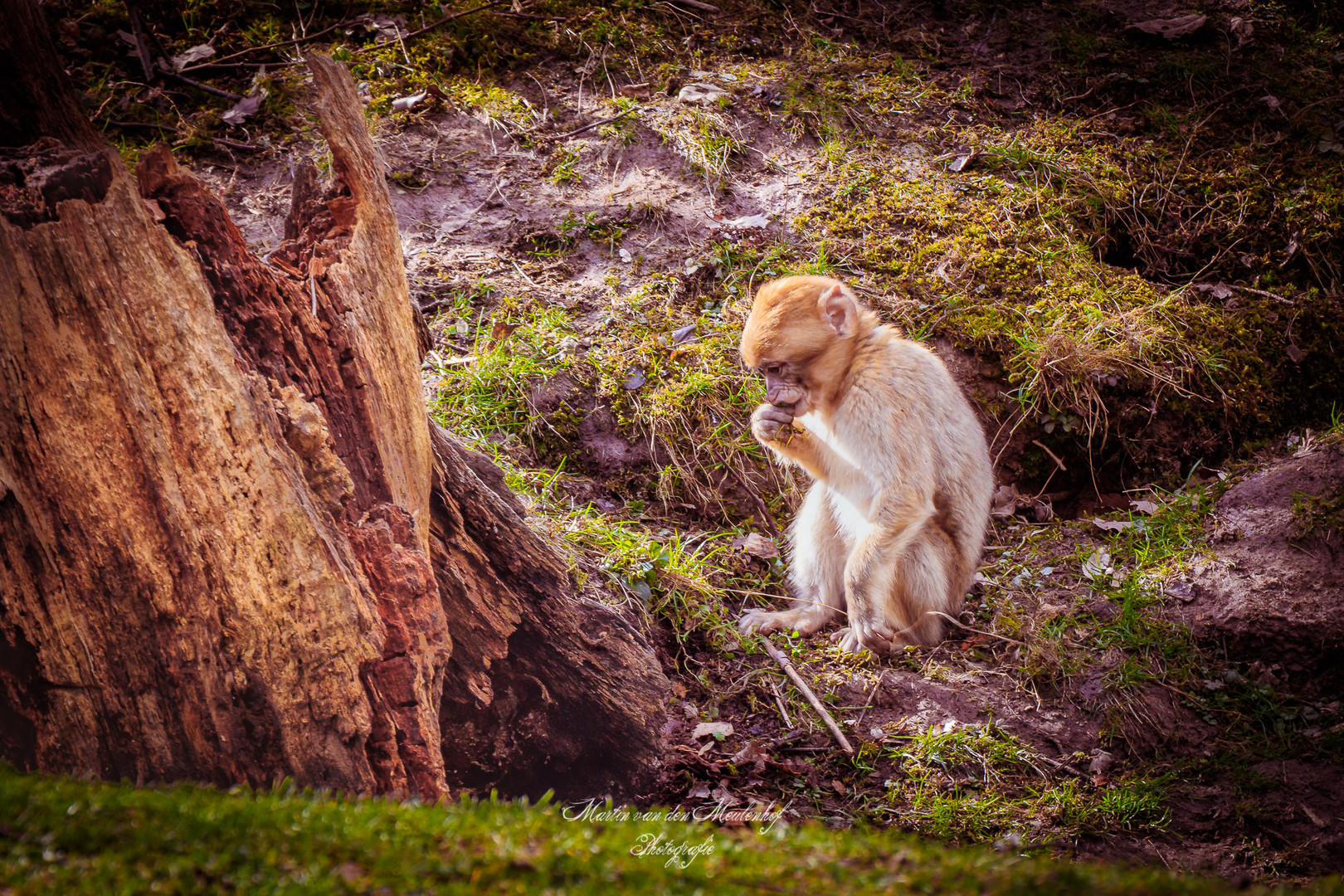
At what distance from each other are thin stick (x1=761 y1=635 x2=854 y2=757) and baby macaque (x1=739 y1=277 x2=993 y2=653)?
302mm

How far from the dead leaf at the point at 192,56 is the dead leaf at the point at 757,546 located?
5699mm

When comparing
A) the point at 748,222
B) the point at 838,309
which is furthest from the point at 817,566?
the point at 748,222

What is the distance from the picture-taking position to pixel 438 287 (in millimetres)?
5906

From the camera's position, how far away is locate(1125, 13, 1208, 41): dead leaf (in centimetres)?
780

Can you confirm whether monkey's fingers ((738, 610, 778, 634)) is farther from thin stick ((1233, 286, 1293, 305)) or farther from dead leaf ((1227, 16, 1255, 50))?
dead leaf ((1227, 16, 1255, 50))

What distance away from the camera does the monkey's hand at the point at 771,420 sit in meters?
4.67

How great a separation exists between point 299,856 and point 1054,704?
3.66 metres

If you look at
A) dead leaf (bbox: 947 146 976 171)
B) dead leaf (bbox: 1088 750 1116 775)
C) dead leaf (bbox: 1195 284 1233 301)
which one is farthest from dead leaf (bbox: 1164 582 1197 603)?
dead leaf (bbox: 947 146 976 171)

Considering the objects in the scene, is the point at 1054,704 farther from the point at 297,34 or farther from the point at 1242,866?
the point at 297,34

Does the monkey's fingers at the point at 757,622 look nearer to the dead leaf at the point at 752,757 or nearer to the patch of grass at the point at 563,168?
the dead leaf at the point at 752,757

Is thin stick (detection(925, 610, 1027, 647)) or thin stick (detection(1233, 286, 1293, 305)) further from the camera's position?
thin stick (detection(1233, 286, 1293, 305))

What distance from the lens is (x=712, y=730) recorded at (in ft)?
12.4

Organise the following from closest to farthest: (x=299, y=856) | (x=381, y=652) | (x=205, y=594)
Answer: (x=299, y=856) → (x=205, y=594) → (x=381, y=652)

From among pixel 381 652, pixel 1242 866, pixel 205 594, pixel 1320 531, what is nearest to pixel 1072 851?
pixel 1242 866
